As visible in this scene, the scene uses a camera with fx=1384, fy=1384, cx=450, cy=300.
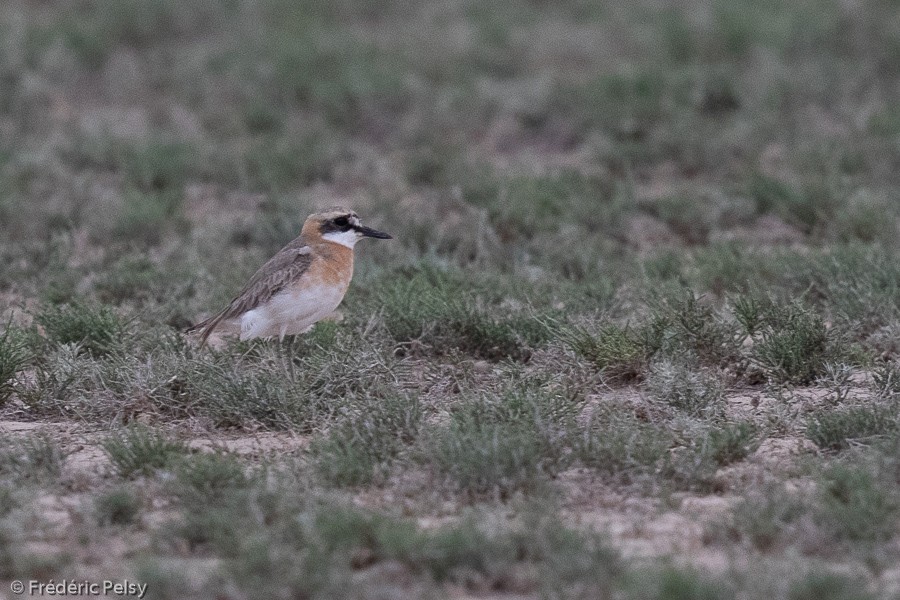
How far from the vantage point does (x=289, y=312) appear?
21.2 ft

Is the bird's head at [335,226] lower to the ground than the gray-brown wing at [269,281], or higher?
higher

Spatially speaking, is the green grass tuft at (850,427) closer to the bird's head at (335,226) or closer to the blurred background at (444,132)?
the bird's head at (335,226)

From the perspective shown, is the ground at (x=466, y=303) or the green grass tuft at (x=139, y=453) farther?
the green grass tuft at (x=139, y=453)

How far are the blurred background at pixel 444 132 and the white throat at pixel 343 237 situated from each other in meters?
1.19

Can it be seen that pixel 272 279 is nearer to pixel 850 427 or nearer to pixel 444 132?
pixel 850 427

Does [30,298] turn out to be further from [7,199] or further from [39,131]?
[39,131]

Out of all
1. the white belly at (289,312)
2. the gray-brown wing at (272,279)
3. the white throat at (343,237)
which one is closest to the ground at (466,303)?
the white belly at (289,312)

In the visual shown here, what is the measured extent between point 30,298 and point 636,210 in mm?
4083

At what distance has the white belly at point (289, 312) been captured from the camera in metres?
6.46

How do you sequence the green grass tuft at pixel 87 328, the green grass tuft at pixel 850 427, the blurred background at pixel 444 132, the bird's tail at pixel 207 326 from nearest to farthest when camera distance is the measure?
the green grass tuft at pixel 850 427 → the bird's tail at pixel 207 326 → the green grass tuft at pixel 87 328 → the blurred background at pixel 444 132

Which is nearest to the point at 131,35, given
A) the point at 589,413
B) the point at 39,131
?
the point at 39,131

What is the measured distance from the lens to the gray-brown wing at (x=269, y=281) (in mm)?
6547

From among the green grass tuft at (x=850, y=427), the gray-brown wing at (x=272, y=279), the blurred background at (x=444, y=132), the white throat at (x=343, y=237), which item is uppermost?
the white throat at (x=343, y=237)

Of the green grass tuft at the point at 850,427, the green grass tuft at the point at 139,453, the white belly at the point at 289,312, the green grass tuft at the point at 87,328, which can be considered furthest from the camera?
the green grass tuft at the point at 87,328
